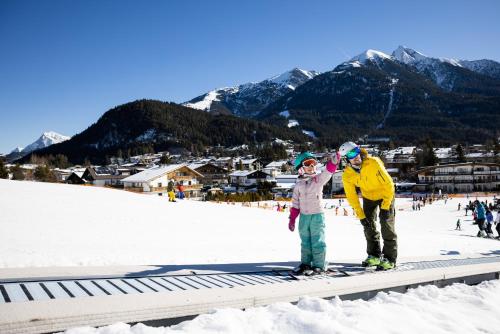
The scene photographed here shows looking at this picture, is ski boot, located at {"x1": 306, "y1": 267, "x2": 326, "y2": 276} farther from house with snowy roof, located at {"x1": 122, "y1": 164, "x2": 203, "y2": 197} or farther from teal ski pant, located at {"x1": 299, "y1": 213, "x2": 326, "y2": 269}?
house with snowy roof, located at {"x1": 122, "y1": 164, "x2": 203, "y2": 197}

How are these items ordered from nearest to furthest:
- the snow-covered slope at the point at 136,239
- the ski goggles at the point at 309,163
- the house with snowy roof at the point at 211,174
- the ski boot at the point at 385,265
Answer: the ski boot at the point at 385,265, the ski goggles at the point at 309,163, the snow-covered slope at the point at 136,239, the house with snowy roof at the point at 211,174

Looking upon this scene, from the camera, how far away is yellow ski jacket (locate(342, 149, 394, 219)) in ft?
20.5

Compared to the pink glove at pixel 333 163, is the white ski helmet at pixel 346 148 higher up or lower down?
higher up

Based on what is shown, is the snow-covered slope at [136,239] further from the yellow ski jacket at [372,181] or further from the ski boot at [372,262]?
the yellow ski jacket at [372,181]

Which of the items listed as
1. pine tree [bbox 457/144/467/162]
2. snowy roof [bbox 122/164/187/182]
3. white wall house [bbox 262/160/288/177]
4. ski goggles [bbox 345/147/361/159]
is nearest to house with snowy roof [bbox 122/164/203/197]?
snowy roof [bbox 122/164/187/182]

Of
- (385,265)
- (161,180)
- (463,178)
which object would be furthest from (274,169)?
(385,265)

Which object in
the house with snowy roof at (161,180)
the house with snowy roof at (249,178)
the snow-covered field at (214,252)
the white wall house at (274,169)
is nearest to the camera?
the snow-covered field at (214,252)

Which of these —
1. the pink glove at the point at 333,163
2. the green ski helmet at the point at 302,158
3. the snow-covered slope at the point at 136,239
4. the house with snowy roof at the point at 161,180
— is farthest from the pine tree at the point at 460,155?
the pink glove at the point at 333,163

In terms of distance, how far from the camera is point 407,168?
111188 millimetres

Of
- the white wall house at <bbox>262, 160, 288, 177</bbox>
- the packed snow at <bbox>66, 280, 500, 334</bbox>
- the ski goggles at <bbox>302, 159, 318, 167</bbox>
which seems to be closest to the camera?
the packed snow at <bbox>66, 280, 500, 334</bbox>

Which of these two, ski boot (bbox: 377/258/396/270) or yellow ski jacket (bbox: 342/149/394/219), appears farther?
yellow ski jacket (bbox: 342/149/394/219)

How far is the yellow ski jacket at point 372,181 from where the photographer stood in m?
6.25

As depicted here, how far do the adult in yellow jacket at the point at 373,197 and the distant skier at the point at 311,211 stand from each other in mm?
525

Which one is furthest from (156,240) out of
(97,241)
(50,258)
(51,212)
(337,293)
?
(337,293)
